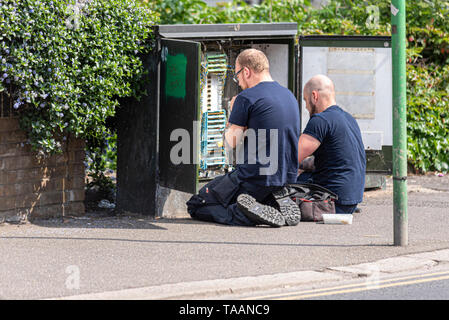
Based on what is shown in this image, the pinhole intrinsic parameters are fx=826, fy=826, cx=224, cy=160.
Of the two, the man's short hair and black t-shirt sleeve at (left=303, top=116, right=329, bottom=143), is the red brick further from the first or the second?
black t-shirt sleeve at (left=303, top=116, right=329, bottom=143)

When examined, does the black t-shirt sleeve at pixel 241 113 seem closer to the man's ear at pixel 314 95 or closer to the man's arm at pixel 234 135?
the man's arm at pixel 234 135

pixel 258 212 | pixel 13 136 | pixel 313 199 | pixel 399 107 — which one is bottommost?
pixel 258 212

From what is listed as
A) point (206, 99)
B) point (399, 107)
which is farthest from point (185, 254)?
point (206, 99)

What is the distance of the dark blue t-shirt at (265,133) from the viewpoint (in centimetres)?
777

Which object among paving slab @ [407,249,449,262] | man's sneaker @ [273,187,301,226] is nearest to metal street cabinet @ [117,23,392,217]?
man's sneaker @ [273,187,301,226]

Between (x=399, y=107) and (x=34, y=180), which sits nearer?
(x=399, y=107)

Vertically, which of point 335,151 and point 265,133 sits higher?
point 265,133

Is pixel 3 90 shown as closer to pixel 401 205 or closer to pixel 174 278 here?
pixel 174 278

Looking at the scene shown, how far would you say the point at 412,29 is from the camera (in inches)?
475

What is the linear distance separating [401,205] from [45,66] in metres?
3.40

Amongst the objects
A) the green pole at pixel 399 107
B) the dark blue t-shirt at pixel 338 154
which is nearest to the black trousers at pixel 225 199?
the dark blue t-shirt at pixel 338 154

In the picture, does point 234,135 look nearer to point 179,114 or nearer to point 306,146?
point 179,114

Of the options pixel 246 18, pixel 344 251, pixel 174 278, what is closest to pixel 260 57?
pixel 344 251

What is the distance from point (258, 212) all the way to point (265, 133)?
2.45 feet
